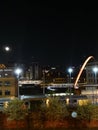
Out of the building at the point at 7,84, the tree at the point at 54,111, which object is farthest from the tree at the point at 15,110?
the building at the point at 7,84

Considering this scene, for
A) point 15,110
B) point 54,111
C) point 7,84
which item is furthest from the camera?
point 7,84

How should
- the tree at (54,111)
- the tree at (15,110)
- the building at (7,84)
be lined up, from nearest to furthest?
the tree at (15,110) → the tree at (54,111) → the building at (7,84)

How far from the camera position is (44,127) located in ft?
135

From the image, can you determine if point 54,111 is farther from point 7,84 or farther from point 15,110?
point 7,84

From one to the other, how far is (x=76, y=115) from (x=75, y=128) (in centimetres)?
146

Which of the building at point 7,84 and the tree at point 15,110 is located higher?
the building at point 7,84

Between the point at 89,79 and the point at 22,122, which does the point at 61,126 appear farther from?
the point at 89,79

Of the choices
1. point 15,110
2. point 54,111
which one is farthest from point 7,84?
point 15,110

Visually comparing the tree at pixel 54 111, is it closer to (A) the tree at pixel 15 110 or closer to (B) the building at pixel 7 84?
(A) the tree at pixel 15 110

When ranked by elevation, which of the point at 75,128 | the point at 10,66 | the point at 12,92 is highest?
the point at 10,66

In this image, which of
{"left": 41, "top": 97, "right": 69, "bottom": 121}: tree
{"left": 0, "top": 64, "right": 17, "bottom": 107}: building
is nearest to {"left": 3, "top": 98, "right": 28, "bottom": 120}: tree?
{"left": 41, "top": 97, "right": 69, "bottom": 121}: tree

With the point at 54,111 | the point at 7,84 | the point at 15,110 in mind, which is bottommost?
the point at 54,111

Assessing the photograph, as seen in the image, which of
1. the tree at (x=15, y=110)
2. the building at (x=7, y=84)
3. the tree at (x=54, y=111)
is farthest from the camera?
the building at (x=7, y=84)

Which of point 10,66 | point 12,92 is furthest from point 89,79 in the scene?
point 12,92
